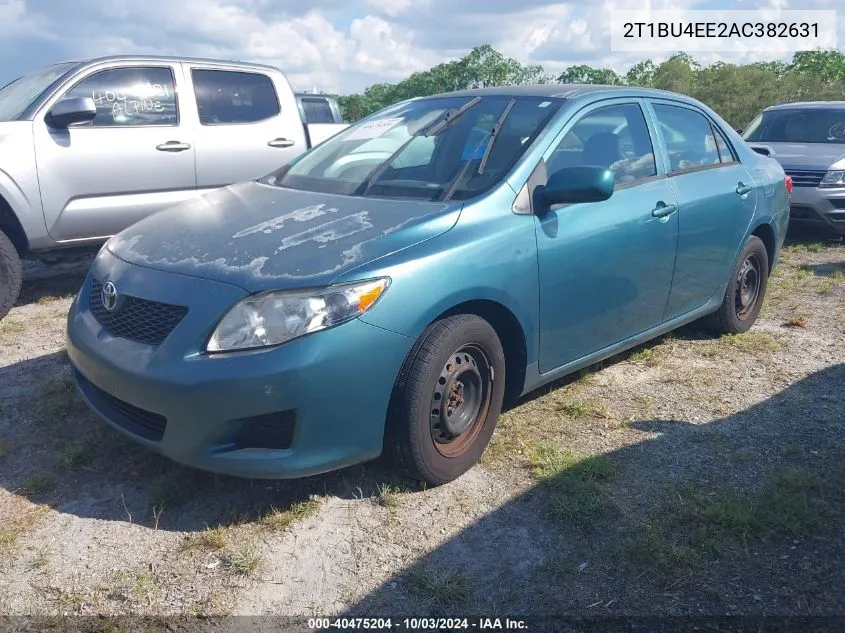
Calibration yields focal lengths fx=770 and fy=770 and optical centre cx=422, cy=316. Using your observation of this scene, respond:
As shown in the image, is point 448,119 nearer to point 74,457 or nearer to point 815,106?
point 74,457

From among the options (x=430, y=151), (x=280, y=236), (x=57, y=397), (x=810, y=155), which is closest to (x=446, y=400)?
(x=280, y=236)

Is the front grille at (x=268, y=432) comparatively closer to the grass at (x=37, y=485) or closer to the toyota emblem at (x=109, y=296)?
the toyota emblem at (x=109, y=296)

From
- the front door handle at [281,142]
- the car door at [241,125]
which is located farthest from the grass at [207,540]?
the front door handle at [281,142]

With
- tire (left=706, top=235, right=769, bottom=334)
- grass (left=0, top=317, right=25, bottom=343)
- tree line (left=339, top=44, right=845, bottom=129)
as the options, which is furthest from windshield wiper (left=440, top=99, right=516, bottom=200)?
tree line (left=339, top=44, right=845, bottom=129)

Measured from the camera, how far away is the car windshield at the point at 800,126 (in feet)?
30.9

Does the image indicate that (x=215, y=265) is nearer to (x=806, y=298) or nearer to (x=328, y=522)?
(x=328, y=522)

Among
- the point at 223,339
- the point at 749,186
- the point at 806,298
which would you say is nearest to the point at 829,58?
the point at 806,298

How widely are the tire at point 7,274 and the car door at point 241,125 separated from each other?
1649 millimetres

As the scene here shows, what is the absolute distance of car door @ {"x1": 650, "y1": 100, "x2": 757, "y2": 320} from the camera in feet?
14.2

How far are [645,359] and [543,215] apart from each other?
1732mm

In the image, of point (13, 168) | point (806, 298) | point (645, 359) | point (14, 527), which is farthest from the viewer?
point (806, 298)

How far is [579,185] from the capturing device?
3.34 m

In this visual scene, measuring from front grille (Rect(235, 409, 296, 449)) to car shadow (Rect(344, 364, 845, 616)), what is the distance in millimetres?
615

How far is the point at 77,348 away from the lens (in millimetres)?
3168
